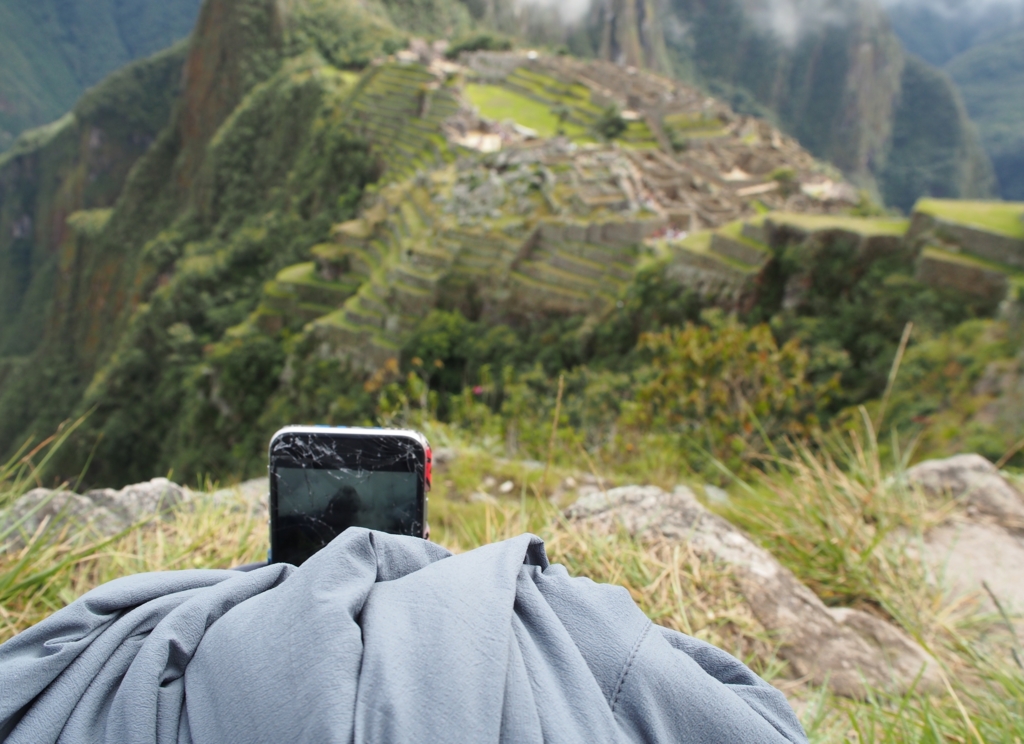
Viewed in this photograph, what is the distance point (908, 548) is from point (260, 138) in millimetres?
48508

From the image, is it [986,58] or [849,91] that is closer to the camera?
[849,91]

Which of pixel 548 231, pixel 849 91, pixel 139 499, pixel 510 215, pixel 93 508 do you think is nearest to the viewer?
pixel 93 508

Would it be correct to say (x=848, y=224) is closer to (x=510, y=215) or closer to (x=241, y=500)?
(x=510, y=215)

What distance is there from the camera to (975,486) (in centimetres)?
312

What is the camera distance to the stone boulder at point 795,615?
204 centimetres

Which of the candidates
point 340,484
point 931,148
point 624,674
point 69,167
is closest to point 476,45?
point 340,484

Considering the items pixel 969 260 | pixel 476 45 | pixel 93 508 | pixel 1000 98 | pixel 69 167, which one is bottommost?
pixel 69 167

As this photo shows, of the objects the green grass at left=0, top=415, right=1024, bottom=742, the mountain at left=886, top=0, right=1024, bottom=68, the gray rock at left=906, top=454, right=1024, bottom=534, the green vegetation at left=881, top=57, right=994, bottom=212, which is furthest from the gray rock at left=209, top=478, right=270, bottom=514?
the mountain at left=886, top=0, right=1024, bottom=68

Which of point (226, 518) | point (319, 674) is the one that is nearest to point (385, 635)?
point (319, 674)

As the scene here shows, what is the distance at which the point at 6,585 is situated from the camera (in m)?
1.89

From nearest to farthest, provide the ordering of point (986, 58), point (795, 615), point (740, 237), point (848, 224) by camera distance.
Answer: point (795, 615) < point (848, 224) < point (740, 237) < point (986, 58)

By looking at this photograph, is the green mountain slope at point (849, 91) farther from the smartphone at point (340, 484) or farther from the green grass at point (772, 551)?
the smartphone at point (340, 484)

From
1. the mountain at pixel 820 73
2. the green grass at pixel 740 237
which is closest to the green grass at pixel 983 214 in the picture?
the green grass at pixel 740 237

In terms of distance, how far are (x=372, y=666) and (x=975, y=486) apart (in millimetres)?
3204
